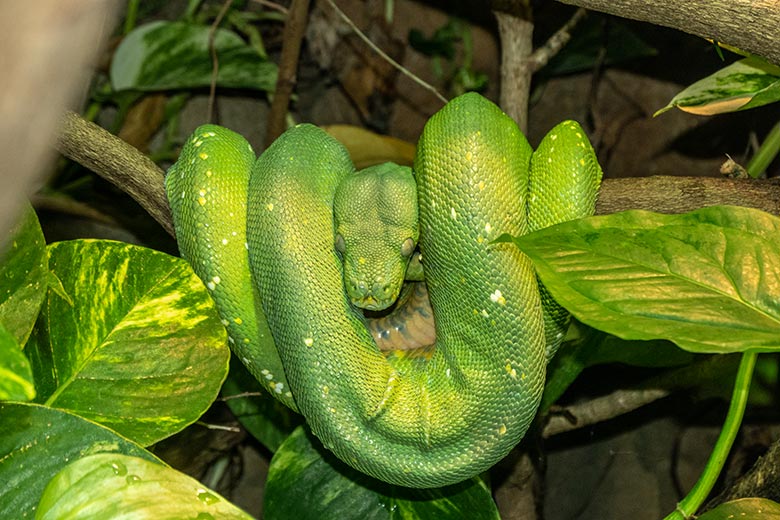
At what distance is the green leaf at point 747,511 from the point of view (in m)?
1.63

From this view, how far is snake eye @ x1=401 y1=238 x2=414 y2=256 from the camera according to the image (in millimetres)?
1812

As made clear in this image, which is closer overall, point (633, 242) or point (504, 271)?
point (633, 242)

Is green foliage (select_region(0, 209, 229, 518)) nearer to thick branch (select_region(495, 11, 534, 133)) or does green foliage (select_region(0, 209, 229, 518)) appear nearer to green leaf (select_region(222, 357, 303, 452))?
green leaf (select_region(222, 357, 303, 452))

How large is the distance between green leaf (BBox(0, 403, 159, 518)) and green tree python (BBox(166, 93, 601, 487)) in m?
0.43

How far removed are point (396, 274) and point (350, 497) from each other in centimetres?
63

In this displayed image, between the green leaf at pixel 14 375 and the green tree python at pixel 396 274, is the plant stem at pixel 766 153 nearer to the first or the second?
the green tree python at pixel 396 274

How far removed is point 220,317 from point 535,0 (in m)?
2.23

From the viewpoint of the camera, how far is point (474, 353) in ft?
5.57

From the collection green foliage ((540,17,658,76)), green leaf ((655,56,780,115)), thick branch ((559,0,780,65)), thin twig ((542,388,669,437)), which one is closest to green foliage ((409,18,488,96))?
green foliage ((540,17,658,76))

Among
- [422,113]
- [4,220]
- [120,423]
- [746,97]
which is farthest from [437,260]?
[422,113]

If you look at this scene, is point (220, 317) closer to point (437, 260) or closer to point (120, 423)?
point (120, 423)

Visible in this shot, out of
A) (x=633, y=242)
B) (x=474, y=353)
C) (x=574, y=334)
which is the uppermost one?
(x=633, y=242)

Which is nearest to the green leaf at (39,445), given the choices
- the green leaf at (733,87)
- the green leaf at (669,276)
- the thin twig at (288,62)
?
the green leaf at (669,276)

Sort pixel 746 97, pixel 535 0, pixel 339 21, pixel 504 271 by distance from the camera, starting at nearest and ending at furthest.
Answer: pixel 504 271, pixel 746 97, pixel 535 0, pixel 339 21
